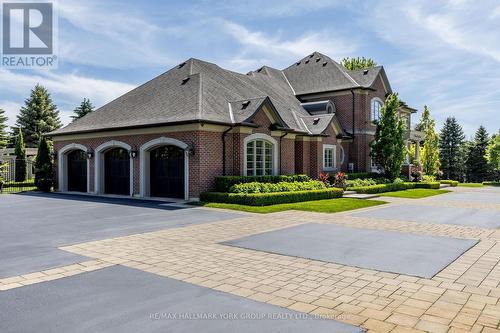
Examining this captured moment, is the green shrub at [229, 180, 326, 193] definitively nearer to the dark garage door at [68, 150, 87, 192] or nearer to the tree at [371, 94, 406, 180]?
the tree at [371, 94, 406, 180]

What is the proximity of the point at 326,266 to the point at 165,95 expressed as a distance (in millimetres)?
18049

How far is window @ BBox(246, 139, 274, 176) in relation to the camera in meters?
20.8

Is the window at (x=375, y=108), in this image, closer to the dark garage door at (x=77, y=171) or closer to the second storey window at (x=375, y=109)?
the second storey window at (x=375, y=109)

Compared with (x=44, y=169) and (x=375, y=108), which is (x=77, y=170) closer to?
(x=44, y=169)

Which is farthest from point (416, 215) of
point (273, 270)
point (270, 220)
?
point (273, 270)

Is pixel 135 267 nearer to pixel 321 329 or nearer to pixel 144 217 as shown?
pixel 321 329

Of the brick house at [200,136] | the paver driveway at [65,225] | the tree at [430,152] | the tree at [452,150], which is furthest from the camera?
the tree at [452,150]

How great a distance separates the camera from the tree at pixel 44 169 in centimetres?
2603

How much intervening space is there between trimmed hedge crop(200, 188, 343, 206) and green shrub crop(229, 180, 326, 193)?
28.3 inches

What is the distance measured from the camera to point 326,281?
6129 millimetres

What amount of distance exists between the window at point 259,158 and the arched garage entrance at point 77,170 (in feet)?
36.7

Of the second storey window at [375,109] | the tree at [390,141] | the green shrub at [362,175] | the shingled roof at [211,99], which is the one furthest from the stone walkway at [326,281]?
the second storey window at [375,109]

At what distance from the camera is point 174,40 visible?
16906 millimetres

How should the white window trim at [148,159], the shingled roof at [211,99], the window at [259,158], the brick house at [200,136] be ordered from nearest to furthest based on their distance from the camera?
the white window trim at [148,159], the brick house at [200,136], the shingled roof at [211,99], the window at [259,158]
